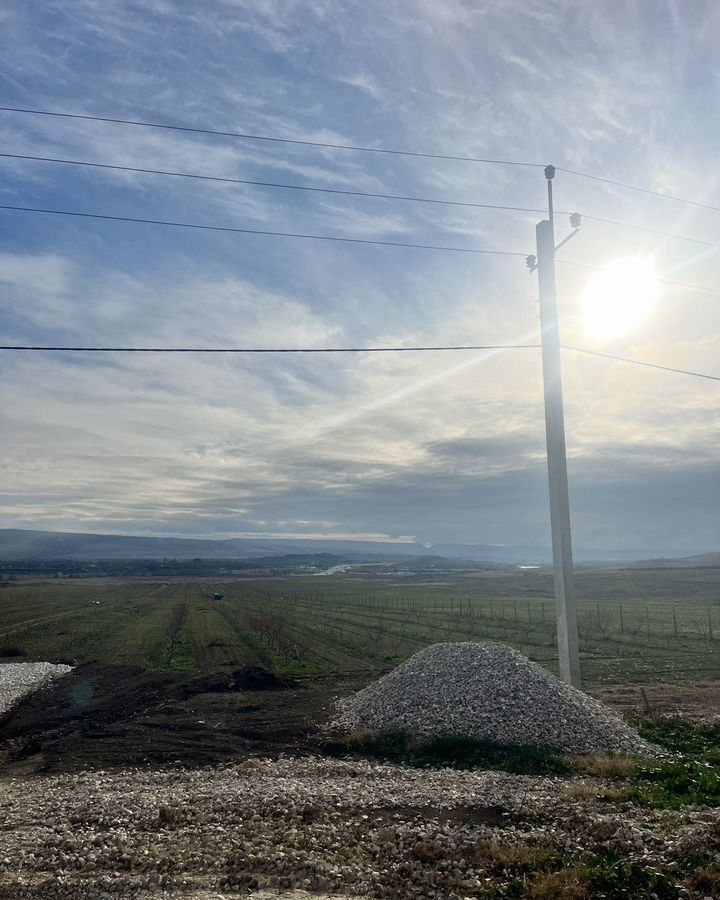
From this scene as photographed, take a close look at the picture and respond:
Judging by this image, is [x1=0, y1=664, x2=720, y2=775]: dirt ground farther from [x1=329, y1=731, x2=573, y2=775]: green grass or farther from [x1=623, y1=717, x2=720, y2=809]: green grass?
[x1=623, y1=717, x2=720, y2=809]: green grass

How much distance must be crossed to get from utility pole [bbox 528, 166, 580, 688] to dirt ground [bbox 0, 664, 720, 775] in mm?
3007

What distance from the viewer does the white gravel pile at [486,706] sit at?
17703 mm

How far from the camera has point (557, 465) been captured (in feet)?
69.5

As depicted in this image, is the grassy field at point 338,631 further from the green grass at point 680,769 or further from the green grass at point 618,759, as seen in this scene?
the green grass at point 618,759

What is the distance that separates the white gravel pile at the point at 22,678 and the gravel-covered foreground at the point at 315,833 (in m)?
14.0

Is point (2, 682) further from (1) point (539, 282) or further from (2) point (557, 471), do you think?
(1) point (539, 282)

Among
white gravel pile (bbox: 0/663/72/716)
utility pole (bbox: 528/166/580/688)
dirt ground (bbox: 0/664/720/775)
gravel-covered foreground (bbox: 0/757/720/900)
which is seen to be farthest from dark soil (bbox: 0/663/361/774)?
utility pole (bbox: 528/166/580/688)

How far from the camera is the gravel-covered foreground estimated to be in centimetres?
994

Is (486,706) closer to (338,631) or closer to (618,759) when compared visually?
(618,759)

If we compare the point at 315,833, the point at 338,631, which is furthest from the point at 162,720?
the point at 338,631

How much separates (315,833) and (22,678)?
25.8 m

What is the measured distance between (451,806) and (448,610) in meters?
60.8

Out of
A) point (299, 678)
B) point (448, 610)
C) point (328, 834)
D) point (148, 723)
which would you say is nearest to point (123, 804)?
point (328, 834)

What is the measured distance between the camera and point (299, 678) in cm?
3077
